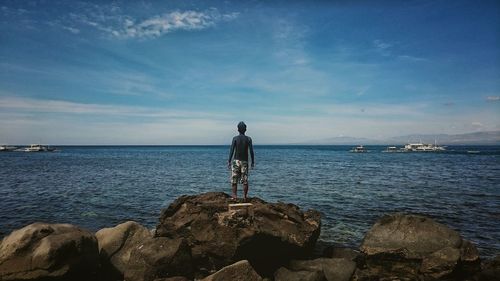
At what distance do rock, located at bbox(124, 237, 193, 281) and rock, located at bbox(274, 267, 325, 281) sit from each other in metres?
3.07

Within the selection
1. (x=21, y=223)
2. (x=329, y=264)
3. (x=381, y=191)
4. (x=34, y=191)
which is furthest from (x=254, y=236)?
(x=34, y=191)

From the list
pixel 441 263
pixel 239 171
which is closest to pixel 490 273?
pixel 441 263

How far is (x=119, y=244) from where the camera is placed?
1259 cm

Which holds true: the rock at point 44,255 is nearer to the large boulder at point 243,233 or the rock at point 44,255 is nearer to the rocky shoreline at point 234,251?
the rocky shoreline at point 234,251

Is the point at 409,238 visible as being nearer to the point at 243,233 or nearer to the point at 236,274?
the point at 243,233

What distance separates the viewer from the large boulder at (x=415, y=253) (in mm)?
10898

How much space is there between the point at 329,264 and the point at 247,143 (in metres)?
5.72

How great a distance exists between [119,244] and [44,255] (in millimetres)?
2941

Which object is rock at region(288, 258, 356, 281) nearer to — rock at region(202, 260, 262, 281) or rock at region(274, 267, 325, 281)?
rock at region(274, 267, 325, 281)

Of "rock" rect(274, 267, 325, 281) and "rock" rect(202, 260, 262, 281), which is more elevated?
"rock" rect(202, 260, 262, 281)

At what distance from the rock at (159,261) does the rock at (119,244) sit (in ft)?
3.66

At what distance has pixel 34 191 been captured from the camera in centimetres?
3512

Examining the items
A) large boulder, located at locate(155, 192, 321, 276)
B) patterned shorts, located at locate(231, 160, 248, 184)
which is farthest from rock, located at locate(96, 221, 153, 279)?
patterned shorts, located at locate(231, 160, 248, 184)

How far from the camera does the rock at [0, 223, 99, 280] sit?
9.90m
